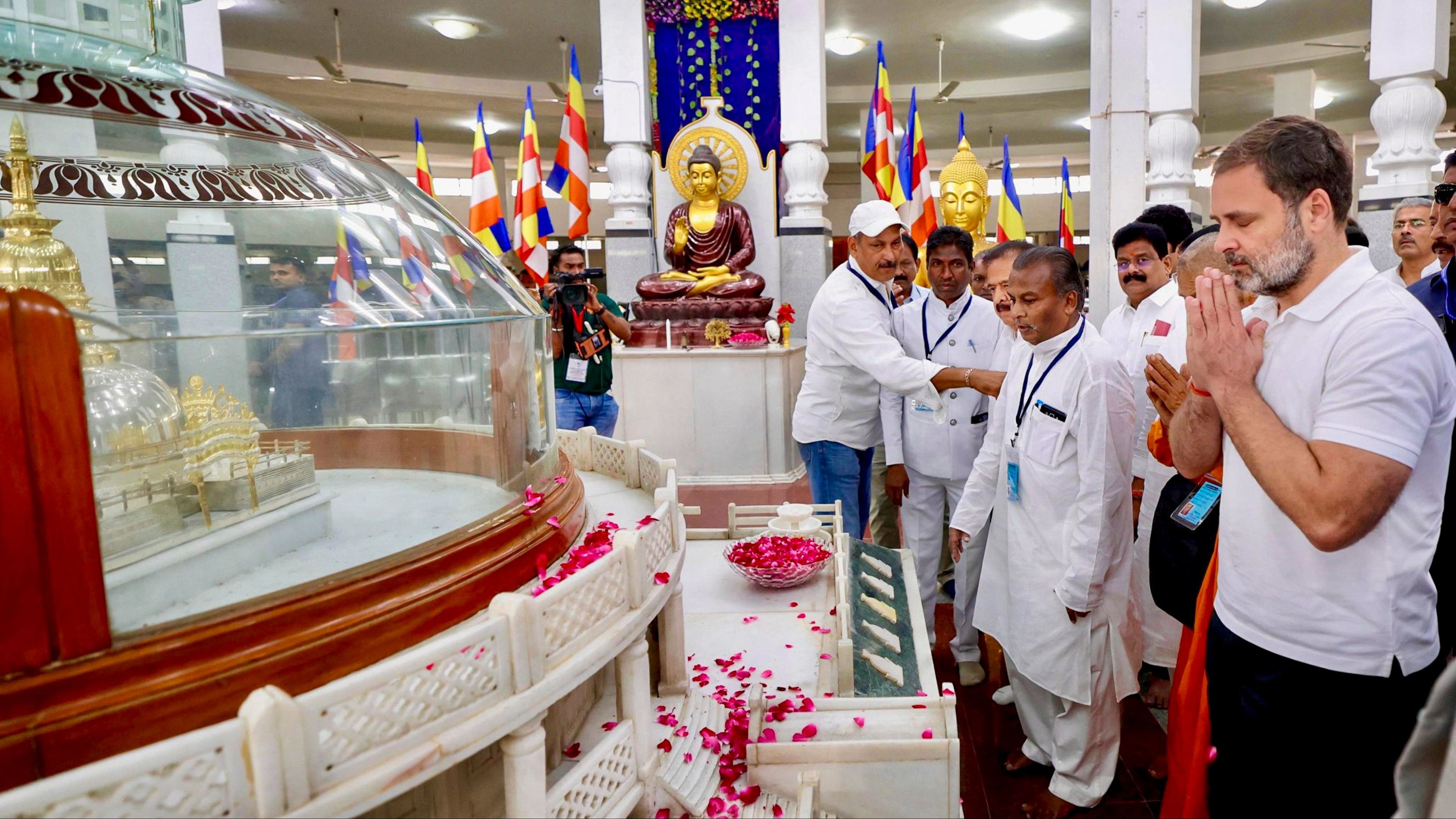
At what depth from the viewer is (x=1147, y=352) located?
2.89 m

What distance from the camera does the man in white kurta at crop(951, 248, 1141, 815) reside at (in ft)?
7.05

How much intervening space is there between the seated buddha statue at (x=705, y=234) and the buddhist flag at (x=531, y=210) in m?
0.78

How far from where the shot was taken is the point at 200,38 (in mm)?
4898

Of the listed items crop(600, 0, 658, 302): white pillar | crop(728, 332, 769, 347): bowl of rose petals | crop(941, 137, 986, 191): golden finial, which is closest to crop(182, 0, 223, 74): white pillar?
crop(600, 0, 658, 302): white pillar

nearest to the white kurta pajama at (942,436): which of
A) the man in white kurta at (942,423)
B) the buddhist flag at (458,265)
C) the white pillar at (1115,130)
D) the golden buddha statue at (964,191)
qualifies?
the man in white kurta at (942,423)

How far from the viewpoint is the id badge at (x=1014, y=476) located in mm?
2340

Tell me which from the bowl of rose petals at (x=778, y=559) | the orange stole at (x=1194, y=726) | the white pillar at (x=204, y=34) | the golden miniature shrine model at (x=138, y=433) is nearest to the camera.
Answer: the golden miniature shrine model at (x=138, y=433)

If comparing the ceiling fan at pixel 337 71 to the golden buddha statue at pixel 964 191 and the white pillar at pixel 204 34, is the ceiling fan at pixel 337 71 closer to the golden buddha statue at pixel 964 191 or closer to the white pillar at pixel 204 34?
the white pillar at pixel 204 34

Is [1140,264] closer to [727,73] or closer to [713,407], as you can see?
[713,407]

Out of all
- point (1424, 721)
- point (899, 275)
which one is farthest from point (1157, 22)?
point (1424, 721)

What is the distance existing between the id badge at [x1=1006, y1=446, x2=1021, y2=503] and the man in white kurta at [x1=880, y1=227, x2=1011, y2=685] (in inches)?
32.2

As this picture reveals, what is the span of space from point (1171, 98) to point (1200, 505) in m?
5.32

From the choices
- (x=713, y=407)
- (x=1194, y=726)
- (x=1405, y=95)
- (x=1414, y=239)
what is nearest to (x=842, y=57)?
(x=1405, y=95)

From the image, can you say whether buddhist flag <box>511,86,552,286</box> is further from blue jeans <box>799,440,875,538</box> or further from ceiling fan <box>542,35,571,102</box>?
blue jeans <box>799,440,875,538</box>
